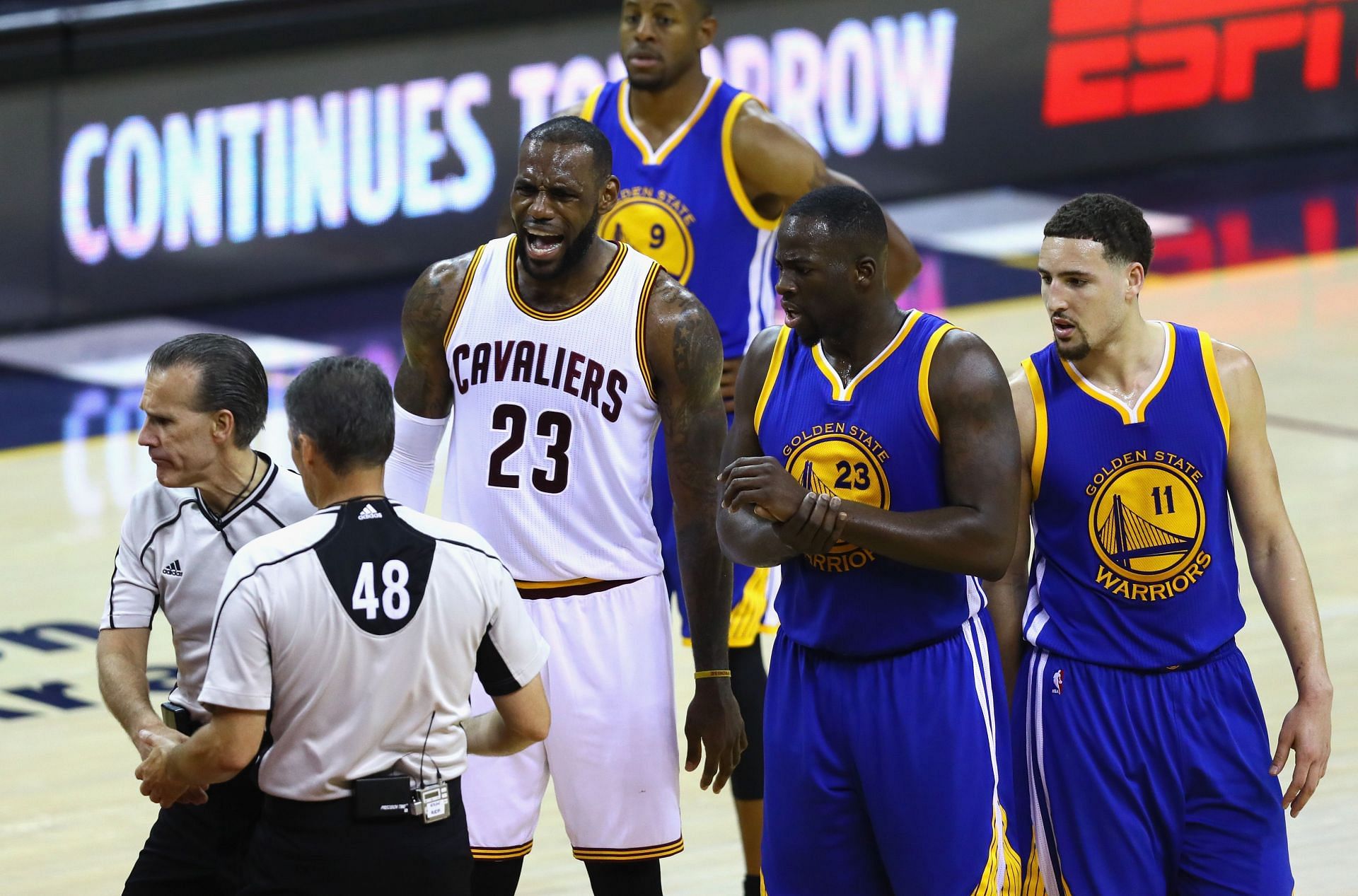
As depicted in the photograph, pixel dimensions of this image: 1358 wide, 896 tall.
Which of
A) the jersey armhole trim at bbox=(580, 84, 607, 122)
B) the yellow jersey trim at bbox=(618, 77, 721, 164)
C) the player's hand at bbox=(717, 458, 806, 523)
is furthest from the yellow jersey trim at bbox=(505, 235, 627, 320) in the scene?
the jersey armhole trim at bbox=(580, 84, 607, 122)

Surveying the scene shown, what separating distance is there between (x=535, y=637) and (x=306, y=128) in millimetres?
8258

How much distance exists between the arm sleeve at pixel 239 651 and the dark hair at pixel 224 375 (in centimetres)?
58

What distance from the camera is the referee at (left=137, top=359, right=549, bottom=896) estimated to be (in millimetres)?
3303

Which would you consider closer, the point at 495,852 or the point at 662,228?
the point at 495,852

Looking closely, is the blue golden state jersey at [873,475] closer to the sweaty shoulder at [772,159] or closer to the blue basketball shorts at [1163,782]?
the blue basketball shorts at [1163,782]

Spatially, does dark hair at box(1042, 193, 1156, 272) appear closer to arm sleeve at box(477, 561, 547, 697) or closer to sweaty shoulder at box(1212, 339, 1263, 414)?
sweaty shoulder at box(1212, 339, 1263, 414)

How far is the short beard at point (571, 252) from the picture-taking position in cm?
431

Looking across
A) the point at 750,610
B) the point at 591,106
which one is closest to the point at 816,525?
the point at 750,610

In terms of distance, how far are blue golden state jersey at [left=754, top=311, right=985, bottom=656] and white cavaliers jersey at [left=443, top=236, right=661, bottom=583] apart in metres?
0.48

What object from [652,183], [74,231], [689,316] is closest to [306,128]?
[74,231]

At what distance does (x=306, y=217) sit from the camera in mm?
11617

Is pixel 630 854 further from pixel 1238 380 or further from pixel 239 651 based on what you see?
pixel 1238 380

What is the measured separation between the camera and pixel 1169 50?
13.6 m

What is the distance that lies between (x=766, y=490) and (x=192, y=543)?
1.07m
